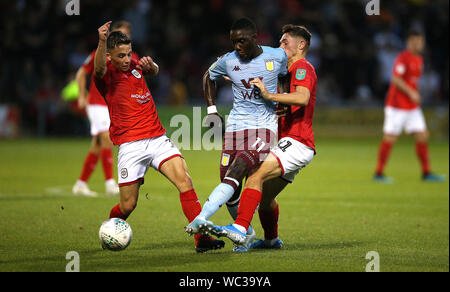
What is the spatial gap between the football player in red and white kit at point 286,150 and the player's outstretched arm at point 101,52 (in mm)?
1416

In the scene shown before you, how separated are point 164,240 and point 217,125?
56.4 inches

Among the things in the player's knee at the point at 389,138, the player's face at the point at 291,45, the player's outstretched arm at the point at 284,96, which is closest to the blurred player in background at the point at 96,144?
the player's face at the point at 291,45

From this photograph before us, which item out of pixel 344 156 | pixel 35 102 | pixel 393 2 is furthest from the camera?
pixel 393 2

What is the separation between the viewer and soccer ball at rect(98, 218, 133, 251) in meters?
6.43

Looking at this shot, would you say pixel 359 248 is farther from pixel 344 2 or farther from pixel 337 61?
pixel 344 2

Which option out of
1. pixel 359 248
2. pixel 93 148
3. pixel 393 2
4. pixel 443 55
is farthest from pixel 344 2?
pixel 359 248

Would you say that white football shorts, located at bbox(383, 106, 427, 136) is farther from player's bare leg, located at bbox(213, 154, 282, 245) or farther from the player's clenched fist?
the player's clenched fist

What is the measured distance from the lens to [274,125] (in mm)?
6746

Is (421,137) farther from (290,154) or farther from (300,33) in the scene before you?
(290,154)

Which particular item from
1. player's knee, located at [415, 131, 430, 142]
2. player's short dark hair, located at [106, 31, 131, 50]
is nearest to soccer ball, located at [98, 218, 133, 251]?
player's short dark hair, located at [106, 31, 131, 50]

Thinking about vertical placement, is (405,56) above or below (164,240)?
above

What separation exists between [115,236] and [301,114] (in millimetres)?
2068

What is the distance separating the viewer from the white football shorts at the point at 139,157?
6.75 meters

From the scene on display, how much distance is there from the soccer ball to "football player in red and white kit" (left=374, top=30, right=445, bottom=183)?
792cm
